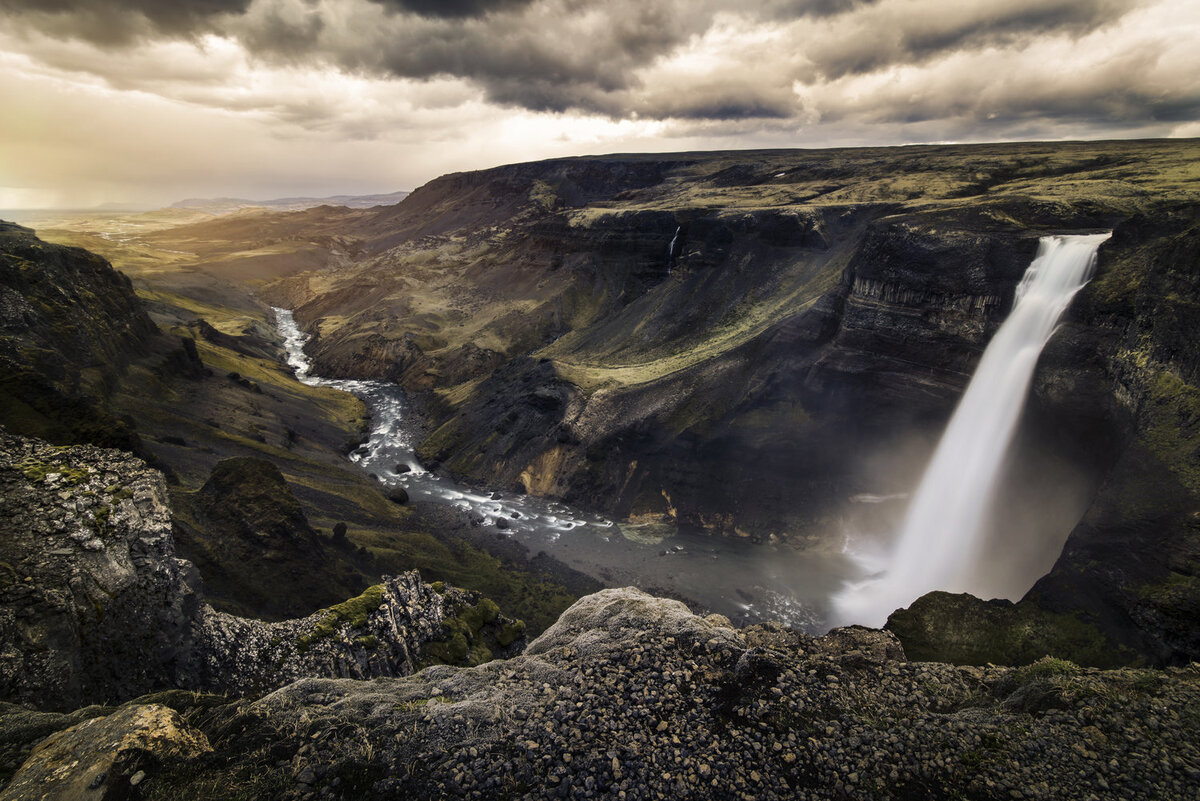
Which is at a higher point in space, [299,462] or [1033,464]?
[1033,464]

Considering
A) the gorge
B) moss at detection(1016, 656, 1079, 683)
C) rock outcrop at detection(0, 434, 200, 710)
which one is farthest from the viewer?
moss at detection(1016, 656, 1079, 683)

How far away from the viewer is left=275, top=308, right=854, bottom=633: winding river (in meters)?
36.5

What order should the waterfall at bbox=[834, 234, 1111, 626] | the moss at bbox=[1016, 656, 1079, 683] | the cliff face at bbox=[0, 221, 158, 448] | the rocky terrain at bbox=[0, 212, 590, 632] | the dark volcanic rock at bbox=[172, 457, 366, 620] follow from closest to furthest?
the moss at bbox=[1016, 656, 1079, 683], the cliff face at bbox=[0, 221, 158, 448], the rocky terrain at bbox=[0, 212, 590, 632], the dark volcanic rock at bbox=[172, 457, 366, 620], the waterfall at bbox=[834, 234, 1111, 626]

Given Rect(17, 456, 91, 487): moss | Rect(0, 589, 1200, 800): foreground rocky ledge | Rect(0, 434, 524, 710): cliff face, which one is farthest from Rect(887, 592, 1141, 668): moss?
Rect(17, 456, 91, 487): moss

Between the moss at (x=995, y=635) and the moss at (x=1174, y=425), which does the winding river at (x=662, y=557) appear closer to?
the moss at (x=995, y=635)

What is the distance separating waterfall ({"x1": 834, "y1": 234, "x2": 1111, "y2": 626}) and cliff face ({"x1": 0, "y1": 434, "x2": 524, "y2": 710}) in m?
31.2

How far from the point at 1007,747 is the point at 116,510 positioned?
22.3 meters

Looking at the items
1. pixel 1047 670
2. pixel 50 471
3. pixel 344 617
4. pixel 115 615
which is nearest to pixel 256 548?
pixel 344 617

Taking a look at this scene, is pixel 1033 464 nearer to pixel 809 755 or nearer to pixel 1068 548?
pixel 1068 548

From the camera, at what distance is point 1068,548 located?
2206cm

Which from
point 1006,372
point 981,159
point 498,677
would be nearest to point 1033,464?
point 1006,372

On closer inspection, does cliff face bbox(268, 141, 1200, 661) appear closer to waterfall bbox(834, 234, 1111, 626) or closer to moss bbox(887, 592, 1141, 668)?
moss bbox(887, 592, 1141, 668)

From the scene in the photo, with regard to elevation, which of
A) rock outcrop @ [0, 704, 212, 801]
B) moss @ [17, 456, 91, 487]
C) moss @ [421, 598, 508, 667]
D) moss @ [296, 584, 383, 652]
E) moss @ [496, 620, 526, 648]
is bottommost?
moss @ [496, 620, 526, 648]

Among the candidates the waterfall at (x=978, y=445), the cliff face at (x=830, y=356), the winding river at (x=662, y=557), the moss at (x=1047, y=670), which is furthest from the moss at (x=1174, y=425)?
the winding river at (x=662, y=557)
